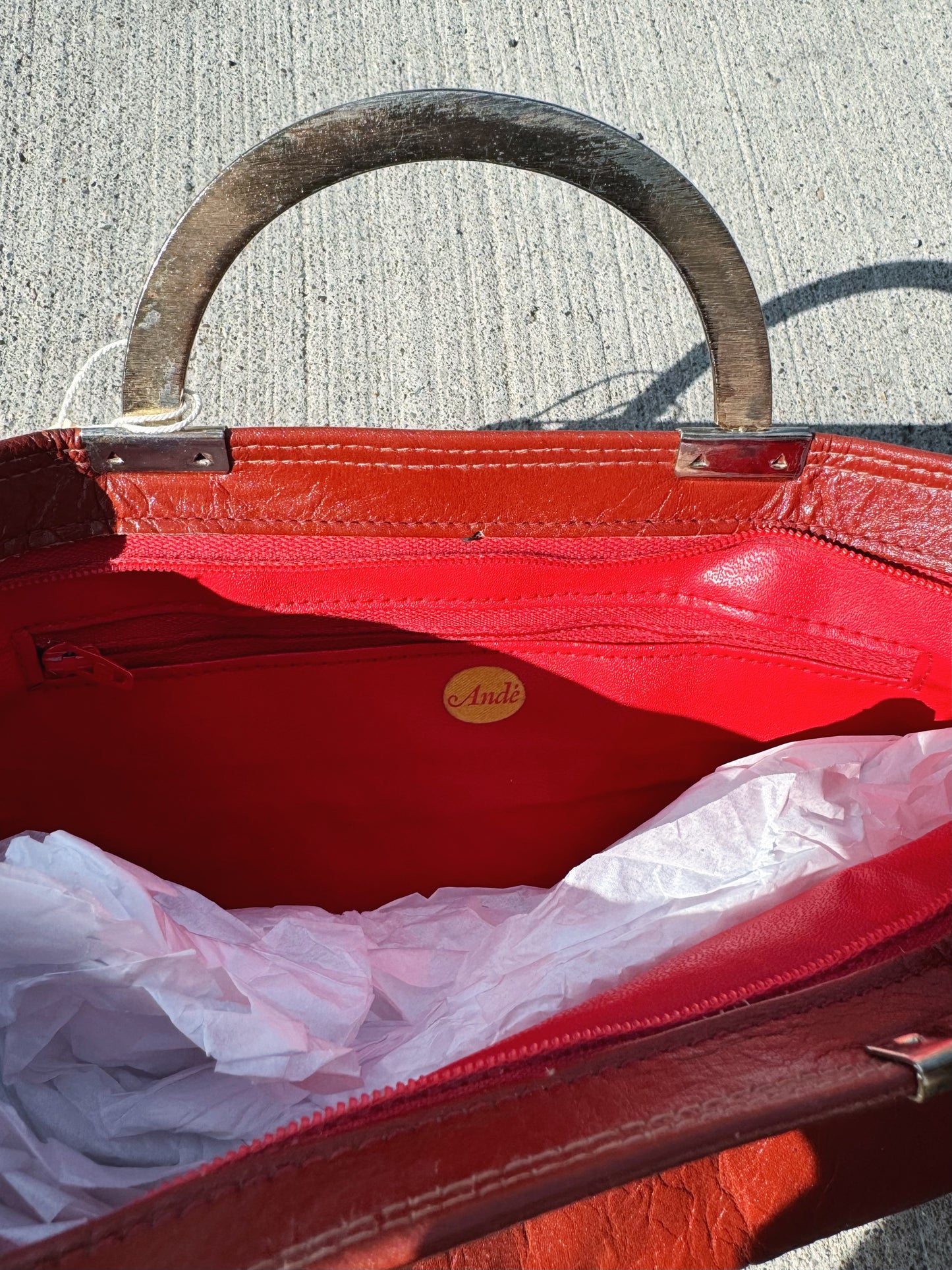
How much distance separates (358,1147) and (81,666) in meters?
0.41

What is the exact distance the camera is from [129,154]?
1252 millimetres

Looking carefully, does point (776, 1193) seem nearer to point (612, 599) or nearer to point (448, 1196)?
Answer: point (448, 1196)

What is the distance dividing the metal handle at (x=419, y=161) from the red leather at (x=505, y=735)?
3.0 inches

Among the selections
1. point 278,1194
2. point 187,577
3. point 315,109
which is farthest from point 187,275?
point 315,109

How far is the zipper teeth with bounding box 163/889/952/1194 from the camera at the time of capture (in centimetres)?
51

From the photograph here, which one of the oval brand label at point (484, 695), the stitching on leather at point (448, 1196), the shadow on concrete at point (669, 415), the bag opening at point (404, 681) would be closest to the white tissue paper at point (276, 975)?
the bag opening at point (404, 681)

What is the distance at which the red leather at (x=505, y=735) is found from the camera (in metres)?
0.47

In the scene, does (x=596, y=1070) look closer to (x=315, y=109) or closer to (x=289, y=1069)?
(x=289, y=1069)

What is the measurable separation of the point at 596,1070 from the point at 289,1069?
1.01 ft

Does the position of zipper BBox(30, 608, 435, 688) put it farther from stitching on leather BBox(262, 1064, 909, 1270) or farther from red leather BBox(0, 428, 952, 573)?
stitching on leather BBox(262, 1064, 909, 1270)

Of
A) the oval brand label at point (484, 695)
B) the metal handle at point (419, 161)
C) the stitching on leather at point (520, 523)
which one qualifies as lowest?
the oval brand label at point (484, 695)

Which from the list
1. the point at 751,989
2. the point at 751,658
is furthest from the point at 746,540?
the point at 751,989

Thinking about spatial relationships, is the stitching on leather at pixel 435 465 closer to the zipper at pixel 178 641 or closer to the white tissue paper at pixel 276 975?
the zipper at pixel 178 641

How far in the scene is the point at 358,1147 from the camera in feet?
1.59
